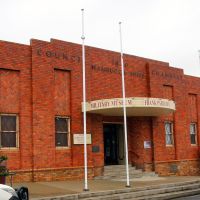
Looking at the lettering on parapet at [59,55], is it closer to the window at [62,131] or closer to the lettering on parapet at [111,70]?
the lettering on parapet at [111,70]

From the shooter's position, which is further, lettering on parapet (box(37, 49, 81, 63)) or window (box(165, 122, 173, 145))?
window (box(165, 122, 173, 145))

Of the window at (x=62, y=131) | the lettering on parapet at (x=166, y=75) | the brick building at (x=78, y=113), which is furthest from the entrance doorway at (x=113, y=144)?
the window at (x=62, y=131)

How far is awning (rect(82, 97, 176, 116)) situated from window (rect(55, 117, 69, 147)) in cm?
134

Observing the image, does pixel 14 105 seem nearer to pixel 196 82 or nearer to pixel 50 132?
pixel 50 132

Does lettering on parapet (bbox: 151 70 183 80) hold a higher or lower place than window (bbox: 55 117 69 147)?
higher

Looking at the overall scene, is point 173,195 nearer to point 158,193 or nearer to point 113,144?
point 158,193

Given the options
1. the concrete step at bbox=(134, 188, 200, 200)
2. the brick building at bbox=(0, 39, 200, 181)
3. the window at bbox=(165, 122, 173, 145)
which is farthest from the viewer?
the window at bbox=(165, 122, 173, 145)

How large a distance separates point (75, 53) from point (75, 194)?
367 inches

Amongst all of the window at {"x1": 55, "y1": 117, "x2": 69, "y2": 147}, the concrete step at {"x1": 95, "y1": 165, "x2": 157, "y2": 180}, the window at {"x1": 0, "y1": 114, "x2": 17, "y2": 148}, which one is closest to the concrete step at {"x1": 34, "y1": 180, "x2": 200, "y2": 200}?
the concrete step at {"x1": 95, "y1": 165, "x2": 157, "y2": 180}

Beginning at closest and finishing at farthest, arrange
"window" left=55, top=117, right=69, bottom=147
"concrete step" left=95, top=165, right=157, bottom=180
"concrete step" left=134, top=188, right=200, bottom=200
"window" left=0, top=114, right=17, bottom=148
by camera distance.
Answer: "concrete step" left=134, top=188, right=200, bottom=200, "window" left=0, top=114, right=17, bottom=148, "window" left=55, top=117, right=69, bottom=147, "concrete step" left=95, top=165, right=157, bottom=180

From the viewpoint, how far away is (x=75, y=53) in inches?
931

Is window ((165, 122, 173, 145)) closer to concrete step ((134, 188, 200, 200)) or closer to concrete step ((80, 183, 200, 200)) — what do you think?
concrete step ((80, 183, 200, 200))

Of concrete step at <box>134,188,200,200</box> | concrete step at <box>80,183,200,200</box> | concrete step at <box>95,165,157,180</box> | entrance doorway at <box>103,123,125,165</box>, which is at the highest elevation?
entrance doorway at <box>103,123,125,165</box>

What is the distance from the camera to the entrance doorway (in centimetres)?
2695
